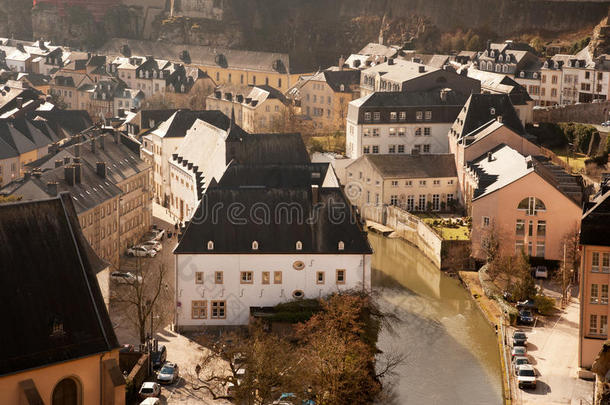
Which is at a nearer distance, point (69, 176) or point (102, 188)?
point (69, 176)

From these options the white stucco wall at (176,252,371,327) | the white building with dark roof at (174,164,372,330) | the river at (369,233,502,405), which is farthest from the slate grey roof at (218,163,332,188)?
the white stucco wall at (176,252,371,327)

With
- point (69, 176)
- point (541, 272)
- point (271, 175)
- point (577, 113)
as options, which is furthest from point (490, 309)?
point (577, 113)

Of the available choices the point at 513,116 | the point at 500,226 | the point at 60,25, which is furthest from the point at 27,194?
the point at 60,25

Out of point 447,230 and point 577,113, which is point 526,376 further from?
point 577,113

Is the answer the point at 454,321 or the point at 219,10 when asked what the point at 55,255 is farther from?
the point at 219,10

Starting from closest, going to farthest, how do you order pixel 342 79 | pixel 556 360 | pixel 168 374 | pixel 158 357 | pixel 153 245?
1. pixel 168 374
2. pixel 158 357
3. pixel 556 360
4. pixel 153 245
5. pixel 342 79

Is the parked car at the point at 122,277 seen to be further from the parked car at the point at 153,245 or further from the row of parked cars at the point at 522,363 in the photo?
the row of parked cars at the point at 522,363

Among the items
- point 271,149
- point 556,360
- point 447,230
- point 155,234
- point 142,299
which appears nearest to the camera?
point 556,360

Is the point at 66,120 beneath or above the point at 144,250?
above

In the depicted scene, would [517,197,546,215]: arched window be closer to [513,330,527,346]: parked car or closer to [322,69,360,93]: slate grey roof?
[513,330,527,346]: parked car
